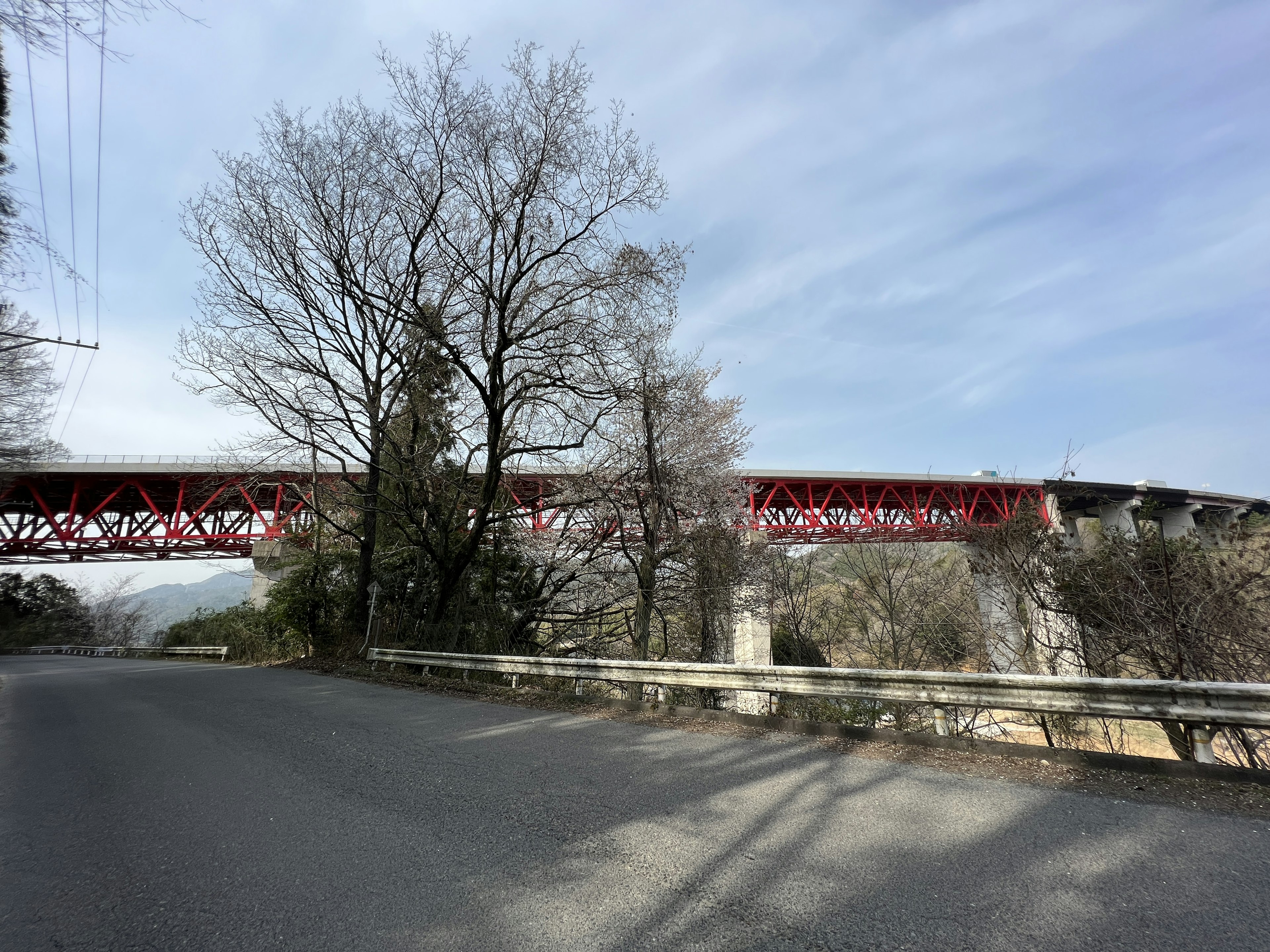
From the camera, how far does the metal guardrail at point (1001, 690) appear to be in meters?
3.94

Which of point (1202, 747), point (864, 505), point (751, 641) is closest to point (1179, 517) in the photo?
point (864, 505)

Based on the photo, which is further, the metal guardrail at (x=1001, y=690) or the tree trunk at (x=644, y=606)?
the tree trunk at (x=644, y=606)

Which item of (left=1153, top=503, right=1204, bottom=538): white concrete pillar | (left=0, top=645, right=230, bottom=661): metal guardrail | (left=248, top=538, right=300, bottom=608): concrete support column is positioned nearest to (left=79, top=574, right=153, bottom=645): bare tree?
(left=0, top=645, right=230, bottom=661): metal guardrail

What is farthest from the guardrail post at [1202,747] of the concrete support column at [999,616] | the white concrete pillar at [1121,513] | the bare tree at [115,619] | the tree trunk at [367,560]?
the bare tree at [115,619]

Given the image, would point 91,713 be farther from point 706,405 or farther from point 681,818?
point 706,405

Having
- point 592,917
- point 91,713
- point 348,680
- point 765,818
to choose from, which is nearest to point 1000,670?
point 765,818

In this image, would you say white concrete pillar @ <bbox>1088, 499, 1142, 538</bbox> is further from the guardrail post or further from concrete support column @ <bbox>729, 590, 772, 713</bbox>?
the guardrail post

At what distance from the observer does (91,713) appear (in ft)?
32.2

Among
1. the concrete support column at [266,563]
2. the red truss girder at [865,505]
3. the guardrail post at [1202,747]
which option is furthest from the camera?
the red truss girder at [865,505]

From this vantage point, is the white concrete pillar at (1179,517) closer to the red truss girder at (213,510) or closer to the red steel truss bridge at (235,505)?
the red steel truss bridge at (235,505)

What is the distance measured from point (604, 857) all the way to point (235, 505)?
38151 millimetres

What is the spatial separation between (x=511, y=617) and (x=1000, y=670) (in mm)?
11087

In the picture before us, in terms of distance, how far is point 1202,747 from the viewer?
4.20 meters

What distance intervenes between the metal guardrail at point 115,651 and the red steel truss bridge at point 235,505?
5886 millimetres
